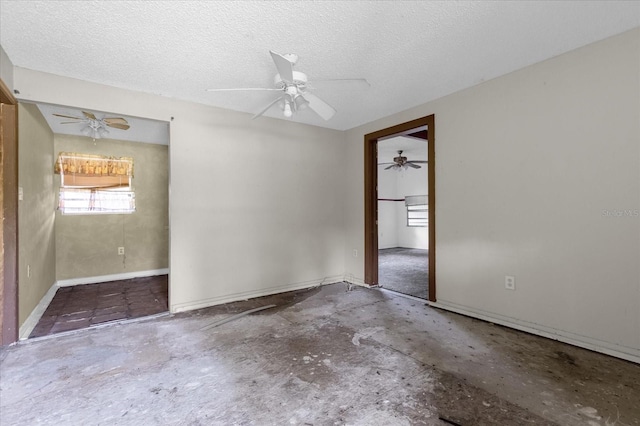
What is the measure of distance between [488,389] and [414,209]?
7.39 m

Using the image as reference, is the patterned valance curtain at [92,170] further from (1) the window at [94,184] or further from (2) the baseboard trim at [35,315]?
(2) the baseboard trim at [35,315]

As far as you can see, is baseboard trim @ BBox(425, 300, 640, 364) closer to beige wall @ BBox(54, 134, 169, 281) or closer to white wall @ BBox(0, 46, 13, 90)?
white wall @ BBox(0, 46, 13, 90)

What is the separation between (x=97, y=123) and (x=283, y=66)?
3.30 metres

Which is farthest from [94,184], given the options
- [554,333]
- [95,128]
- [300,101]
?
[554,333]

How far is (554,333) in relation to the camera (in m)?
2.55

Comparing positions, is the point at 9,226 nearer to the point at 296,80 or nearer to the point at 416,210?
the point at 296,80

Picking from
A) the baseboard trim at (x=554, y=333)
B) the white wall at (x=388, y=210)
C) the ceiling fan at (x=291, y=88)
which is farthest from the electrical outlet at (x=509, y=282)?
the white wall at (x=388, y=210)

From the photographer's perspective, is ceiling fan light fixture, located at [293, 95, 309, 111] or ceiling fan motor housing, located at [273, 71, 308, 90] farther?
ceiling fan light fixture, located at [293, 95, 309, 111]

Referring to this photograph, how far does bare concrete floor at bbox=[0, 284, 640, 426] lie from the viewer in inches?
64.7

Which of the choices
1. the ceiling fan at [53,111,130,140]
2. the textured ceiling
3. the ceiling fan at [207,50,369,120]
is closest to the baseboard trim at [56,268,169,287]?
the ceiling fan at [53,111,130,140]

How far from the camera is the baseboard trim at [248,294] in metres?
3.43

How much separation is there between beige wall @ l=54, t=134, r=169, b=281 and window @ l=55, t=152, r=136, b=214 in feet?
0.29

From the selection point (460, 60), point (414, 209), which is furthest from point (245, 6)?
point (414, 209)

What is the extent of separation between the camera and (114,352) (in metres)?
2.42
